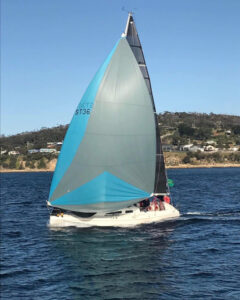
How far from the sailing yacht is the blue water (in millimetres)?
1697

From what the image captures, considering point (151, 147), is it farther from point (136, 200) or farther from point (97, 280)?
point (97, 280)

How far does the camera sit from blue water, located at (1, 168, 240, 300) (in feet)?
64.2

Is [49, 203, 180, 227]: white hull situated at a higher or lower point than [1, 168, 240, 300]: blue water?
higher

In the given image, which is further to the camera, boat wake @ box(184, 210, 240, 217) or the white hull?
boat wake @ box(184, 210, 240, 217)

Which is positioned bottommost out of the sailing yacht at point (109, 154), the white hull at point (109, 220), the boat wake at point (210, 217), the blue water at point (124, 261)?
the blue water at point (124, 261)

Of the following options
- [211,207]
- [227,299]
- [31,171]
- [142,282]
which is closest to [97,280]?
[142,282]

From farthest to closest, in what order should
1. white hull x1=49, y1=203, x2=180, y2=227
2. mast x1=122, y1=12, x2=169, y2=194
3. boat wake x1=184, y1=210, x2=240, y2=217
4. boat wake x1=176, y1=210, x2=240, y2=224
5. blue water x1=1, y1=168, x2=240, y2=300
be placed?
1. boat wake x1=184, y1=210, x2=240, y2=217
2. boat wake x1=176, y1=210, x2=240, y2=224
3. mast x1=122, y1=12, x2=169, y2=194
4. white hull x1=49, y1=203, x2=180, y2=227
5. blue water x1=1, y1=168, x2=240, y2=300

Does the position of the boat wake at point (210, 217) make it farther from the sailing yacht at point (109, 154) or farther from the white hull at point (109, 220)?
the sailing yacht at point (109, 154)

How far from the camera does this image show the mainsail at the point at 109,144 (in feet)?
104

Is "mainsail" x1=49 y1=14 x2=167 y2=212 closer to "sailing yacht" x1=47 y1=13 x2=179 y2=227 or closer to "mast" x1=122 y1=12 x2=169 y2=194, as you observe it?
"sailing yacht" x1=47 y1=13 x2=179 y2=227

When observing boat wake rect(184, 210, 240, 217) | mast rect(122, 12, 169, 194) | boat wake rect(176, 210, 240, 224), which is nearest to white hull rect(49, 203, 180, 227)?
mast rect(122, 12, 169, 194)

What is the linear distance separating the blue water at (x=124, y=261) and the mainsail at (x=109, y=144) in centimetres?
276

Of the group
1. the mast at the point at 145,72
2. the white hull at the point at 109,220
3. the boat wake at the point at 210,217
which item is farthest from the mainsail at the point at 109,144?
the boat wake at the point at 210,217

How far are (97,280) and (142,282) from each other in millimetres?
2293
